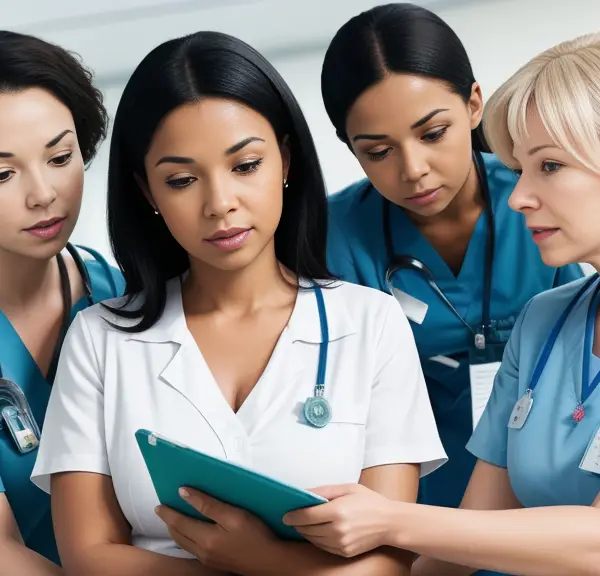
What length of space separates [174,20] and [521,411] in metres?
2.58

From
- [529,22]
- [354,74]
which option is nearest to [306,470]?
[354,74]

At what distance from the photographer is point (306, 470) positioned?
160 centimetres

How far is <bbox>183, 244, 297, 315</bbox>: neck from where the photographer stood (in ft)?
5.77

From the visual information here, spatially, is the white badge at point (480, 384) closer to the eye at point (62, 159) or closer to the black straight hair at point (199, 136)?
the black straight hair at point (199, 136)

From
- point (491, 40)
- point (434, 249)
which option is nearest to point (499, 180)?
point (434, 249)

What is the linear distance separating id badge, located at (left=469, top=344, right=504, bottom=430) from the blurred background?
5.67 ft

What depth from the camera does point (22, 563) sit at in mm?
1685

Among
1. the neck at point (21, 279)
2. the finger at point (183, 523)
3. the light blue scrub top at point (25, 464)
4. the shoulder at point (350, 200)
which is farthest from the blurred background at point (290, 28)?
the finger at point (183, 523)

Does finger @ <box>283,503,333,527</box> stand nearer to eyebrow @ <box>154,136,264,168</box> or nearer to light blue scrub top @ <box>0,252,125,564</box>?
eyebrow @ <box>154,136,264,168</box>

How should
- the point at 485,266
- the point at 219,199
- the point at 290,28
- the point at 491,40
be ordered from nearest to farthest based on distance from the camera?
the point at 219,199, the point at 485,266, the point at 491,40, the point at 290,28

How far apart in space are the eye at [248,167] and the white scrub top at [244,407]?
0.26 meters

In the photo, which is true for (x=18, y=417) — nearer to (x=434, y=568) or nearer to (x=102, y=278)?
(x=102, y=278)

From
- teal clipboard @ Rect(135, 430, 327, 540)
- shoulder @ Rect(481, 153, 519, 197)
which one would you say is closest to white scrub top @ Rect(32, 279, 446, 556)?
teal clipboard @ Rect(135, 430, 327, 540)

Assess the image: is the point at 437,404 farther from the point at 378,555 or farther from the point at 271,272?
the point at 378,555
